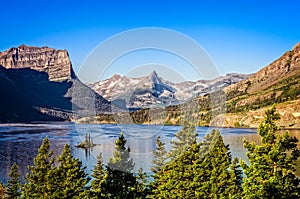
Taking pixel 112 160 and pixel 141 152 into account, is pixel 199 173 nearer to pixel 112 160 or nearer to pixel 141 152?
pixel 112 160

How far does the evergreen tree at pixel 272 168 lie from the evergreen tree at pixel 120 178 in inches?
538

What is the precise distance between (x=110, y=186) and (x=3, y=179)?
145ft

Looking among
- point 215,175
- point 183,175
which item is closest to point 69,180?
point 183,175

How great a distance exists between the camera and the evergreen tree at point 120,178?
31141 millimetres

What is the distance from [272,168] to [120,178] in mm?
16190

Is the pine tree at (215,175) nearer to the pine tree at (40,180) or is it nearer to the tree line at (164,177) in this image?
the tree line at (164,177)

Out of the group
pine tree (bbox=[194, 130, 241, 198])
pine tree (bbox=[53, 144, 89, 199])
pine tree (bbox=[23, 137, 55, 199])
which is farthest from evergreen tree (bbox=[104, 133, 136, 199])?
pine tree (bbox=[194, 130, 241, 198])

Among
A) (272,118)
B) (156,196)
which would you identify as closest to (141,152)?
(156,196)

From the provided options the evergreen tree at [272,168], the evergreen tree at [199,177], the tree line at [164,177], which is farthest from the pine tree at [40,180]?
the evergreen tree at [272,168]

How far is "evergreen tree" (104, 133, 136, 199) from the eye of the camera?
3114 cm

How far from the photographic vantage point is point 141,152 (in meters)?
86.2

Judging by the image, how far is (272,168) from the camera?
20.6 m

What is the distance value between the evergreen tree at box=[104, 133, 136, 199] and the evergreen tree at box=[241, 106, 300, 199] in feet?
44.8

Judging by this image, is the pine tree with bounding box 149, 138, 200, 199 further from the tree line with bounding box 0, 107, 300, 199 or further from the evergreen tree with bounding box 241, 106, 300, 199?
the evergreen tree with bounding box 241, 106, 300, 199
